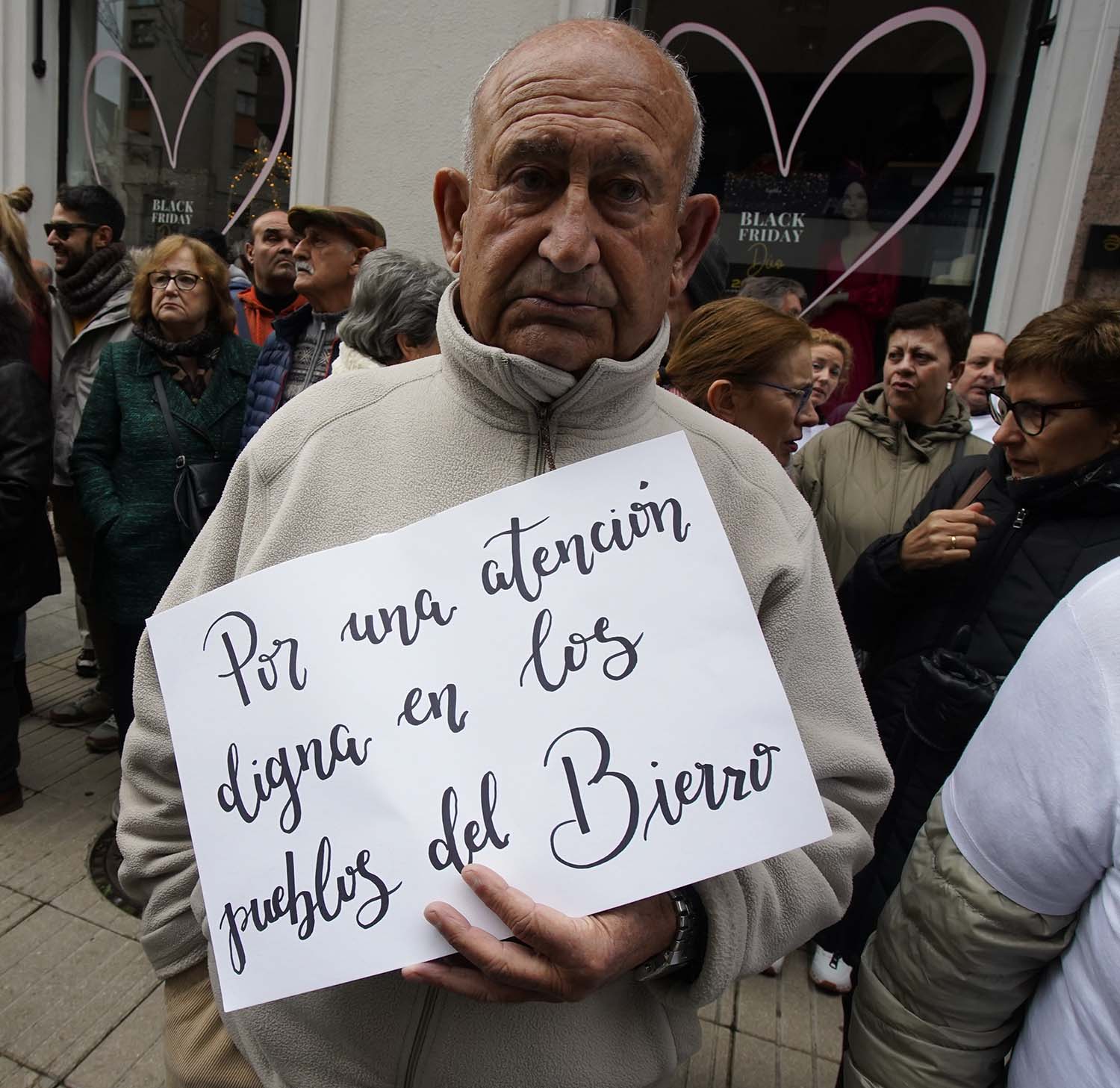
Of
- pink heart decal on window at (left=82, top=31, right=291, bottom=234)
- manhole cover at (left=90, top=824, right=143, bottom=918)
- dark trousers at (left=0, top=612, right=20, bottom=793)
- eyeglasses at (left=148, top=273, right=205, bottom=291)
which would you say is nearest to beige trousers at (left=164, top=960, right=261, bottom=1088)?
manhole cover at (left=90, top=824, right=143, bottom=918)

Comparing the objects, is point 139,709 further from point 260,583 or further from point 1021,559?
point 1021,559

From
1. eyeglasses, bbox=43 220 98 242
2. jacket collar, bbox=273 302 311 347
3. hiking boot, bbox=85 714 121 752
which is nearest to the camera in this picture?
jacket collar, bbox=273 302 311 347

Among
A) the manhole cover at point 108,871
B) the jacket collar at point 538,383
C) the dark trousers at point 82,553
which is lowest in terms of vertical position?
the manhole cover at point 108,871

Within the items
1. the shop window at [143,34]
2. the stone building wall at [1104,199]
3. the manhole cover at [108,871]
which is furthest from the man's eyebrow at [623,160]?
the shop window at [143,34]

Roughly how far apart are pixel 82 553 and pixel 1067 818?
3807mm

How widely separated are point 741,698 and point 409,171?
4716mm

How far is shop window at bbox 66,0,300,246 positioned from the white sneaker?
17.1ft

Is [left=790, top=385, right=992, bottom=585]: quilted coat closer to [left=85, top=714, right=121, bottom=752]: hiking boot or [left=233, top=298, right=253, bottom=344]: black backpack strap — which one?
[left=233, top=298, right=253, bottom=344]: black backpack strap

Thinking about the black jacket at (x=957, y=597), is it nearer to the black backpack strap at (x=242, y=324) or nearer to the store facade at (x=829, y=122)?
the store facade at (x=829, y=122)

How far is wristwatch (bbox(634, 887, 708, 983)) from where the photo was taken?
36.0 inches

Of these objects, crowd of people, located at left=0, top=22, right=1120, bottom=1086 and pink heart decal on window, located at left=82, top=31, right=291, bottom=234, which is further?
pink heart decal on window, located at left=82, top=31, right=291, bottom=234

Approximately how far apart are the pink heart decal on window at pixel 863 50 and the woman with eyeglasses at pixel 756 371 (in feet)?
9.53

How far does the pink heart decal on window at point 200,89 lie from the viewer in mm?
5371

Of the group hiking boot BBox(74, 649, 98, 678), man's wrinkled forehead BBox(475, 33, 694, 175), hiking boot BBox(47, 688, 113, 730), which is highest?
man's wrinkled forehead BBox(475, 33, 694, 175)
